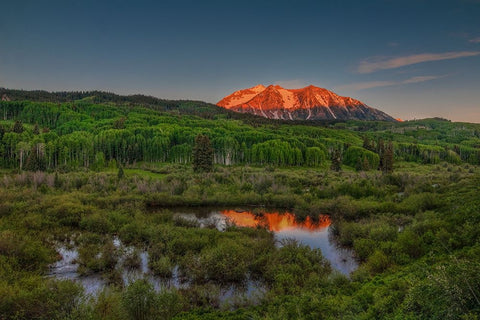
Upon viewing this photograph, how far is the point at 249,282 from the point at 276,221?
17444mm

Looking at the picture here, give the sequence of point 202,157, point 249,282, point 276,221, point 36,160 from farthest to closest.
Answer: point 202,157 → point 36,160 → point 276,221 → point 249,282

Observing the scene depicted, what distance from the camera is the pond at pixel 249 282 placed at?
18547 mm

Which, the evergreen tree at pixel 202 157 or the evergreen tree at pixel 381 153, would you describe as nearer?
the evergreen tree at pixel 202 157

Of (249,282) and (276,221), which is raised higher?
(249,282)

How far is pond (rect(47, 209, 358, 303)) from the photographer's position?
60.8 ft

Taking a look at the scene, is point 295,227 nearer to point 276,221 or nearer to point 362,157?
point 276,221

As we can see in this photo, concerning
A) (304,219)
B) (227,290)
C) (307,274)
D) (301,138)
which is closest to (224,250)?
(227,290)

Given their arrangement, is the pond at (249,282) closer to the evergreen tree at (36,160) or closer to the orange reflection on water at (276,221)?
the orange reflection on water at (276,221)

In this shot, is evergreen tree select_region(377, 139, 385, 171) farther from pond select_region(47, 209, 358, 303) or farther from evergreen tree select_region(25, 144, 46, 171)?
evergreen tree select_region(25, 144, 46, 171)

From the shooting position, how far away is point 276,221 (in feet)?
120

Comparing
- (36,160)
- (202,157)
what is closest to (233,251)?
(202,157)

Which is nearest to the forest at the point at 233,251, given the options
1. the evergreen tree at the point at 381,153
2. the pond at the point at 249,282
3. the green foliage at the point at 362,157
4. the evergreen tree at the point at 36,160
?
the pond at the point at 249,282

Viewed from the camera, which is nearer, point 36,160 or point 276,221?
point 276,221

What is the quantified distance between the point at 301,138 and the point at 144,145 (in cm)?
6444
